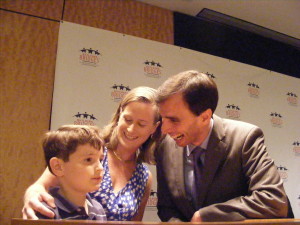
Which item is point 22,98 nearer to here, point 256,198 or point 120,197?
point 120,197

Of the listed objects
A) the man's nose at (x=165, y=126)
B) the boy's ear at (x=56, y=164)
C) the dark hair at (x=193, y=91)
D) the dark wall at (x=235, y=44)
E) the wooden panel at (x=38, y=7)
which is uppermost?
the dark wall at (x=235, y=44)

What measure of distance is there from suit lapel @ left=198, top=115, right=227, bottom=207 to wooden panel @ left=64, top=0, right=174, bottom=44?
2.11 meters

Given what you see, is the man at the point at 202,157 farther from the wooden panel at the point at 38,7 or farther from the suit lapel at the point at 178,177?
the wooden panel at the point at 38,7

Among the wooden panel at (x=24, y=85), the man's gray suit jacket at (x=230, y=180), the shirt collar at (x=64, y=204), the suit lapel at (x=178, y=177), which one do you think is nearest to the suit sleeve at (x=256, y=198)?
the man's gray suit jacket at (x=230, y=180)

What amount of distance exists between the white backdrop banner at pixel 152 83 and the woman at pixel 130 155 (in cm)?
115

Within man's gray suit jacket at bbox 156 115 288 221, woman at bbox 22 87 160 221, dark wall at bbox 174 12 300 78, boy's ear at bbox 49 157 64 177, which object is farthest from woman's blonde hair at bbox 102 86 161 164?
dark wall at bbox 174 12 300 78

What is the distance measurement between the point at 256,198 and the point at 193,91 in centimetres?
57

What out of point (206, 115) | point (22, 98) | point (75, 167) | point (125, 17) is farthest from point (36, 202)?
point (125, 17)

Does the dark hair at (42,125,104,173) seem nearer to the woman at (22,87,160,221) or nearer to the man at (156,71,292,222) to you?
the woman at (22,87,160,221)

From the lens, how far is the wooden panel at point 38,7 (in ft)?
9.00

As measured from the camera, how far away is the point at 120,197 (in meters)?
1.42

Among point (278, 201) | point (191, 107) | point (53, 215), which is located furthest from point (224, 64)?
point (53, 215)

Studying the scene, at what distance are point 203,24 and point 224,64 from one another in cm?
57

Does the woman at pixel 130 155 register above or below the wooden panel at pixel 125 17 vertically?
below
